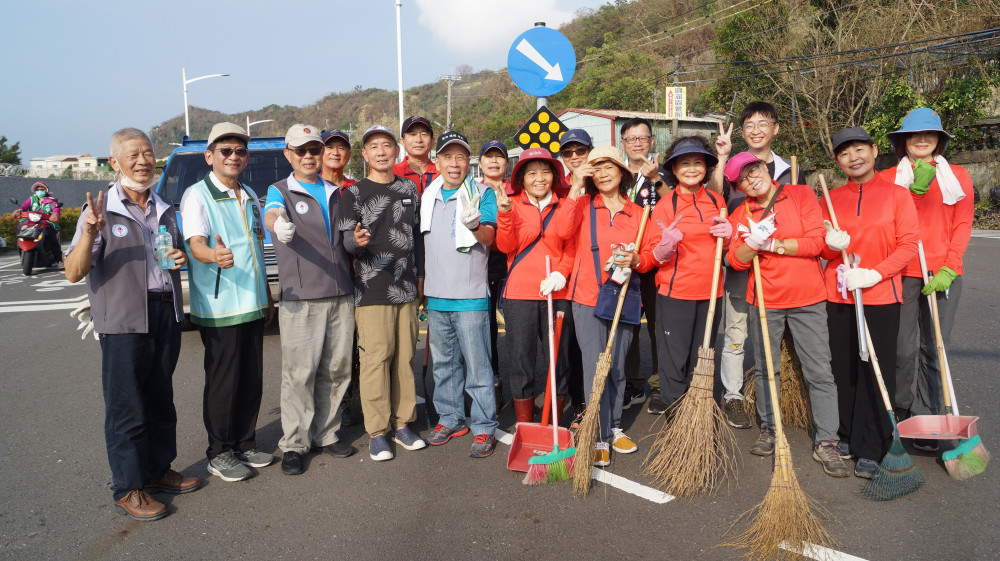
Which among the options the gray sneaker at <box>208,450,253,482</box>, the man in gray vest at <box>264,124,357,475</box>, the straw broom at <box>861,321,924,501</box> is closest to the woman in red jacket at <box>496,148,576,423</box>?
the man in gray vest at <box>264,124,357,475</box>

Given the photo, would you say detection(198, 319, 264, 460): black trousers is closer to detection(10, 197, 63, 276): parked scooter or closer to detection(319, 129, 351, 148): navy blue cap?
detection(319, 129, 351, 148): navy blue cap

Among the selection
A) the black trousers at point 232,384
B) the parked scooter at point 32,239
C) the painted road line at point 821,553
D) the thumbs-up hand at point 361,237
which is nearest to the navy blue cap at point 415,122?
the thumbs-up hand at point 361,237

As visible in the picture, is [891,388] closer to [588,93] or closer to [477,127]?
[588,93]

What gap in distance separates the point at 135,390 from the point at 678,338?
323cm

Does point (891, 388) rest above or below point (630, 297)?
below

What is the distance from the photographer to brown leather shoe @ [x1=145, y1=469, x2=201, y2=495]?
144 inches

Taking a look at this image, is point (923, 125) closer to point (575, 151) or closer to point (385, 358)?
point (575, 151)

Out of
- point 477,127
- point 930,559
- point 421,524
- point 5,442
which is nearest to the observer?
point 930,559

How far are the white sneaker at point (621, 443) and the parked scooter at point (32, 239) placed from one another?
14.2 m

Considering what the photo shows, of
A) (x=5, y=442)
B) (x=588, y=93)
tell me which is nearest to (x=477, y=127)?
(x=588, y=93)

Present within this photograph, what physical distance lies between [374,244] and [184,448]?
79.9 inches

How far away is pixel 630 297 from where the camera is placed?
4.00 metres

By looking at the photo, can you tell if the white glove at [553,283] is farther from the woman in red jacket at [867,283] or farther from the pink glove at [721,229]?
the woman in red jacket at [867,283]

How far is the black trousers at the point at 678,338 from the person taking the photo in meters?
4.03
